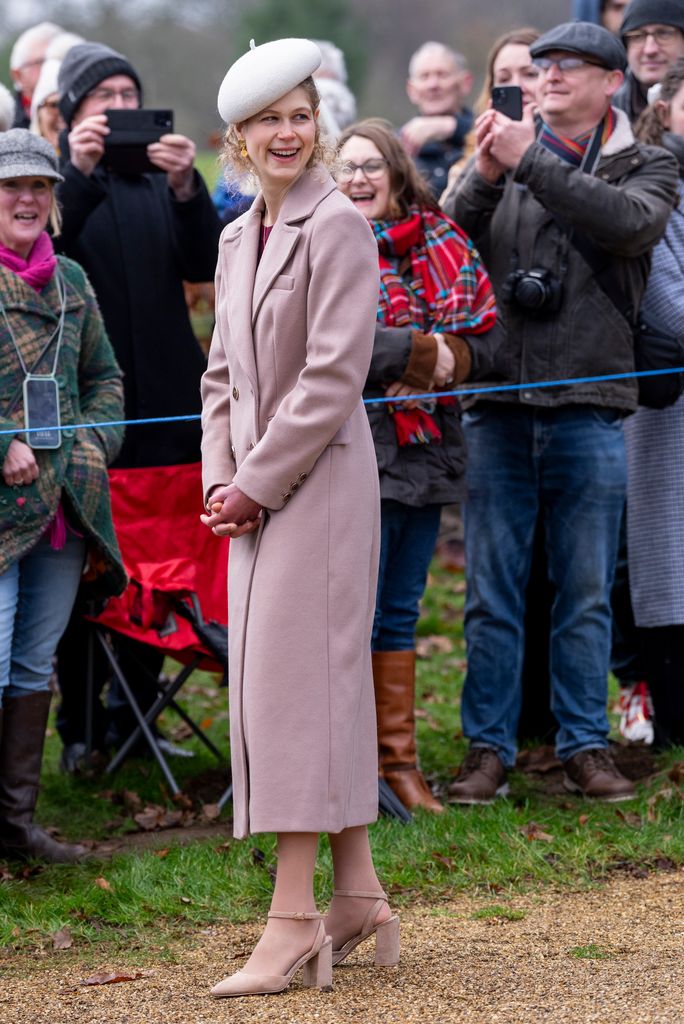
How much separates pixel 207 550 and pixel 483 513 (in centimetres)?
109

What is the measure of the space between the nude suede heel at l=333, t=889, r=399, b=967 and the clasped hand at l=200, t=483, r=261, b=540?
0.96m

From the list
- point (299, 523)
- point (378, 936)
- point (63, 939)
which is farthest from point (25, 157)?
point (378, 936)

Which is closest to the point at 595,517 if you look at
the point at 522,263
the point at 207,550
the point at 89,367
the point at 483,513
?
the point at 483,513

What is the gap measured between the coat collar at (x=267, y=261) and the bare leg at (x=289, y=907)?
1156 mm

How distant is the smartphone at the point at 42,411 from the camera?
4969 mm

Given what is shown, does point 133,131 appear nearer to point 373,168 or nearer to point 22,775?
point 373,168

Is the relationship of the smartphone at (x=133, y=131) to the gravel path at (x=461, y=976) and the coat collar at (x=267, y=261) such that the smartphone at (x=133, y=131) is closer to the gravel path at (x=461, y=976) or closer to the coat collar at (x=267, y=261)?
the coat collar at (x=267, y=261)

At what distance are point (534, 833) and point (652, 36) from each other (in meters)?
3.52

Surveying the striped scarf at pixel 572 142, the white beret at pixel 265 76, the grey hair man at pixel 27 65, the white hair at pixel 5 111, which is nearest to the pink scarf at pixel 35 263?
the white hair at pixel 5 111

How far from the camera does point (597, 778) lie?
568cm

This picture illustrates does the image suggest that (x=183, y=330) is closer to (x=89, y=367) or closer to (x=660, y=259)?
(x=89, y=367)

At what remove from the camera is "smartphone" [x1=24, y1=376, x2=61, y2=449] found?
497 cm

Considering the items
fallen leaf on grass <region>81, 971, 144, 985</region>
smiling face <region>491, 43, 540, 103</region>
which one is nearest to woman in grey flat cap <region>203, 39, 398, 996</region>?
fallen leaf on grass <region>81, 971, 144, 985</region>

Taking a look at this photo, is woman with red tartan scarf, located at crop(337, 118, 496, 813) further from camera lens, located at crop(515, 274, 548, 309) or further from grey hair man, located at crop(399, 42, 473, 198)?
grey hair man, located at crop(399, 42, 473, 198)
